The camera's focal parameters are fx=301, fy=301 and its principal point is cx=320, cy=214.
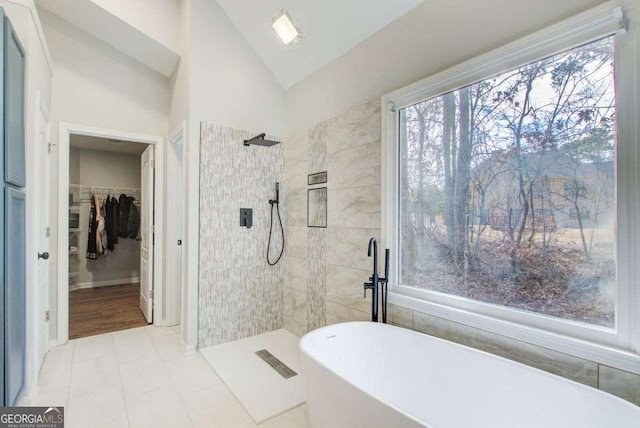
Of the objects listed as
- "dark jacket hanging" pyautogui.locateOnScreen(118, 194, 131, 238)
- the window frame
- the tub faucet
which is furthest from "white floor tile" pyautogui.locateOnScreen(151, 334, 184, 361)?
"dark jacket hanging" pyautogui.locateOnScreen(118, 194, 131, 238)

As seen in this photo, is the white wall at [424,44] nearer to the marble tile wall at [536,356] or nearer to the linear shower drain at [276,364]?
the marble tile wall at [536,356]

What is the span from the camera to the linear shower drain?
92.4 inches

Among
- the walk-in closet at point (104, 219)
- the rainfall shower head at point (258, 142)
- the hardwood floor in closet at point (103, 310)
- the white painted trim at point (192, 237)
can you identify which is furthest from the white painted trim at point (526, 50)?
the walk-in closet at point (104, 219)

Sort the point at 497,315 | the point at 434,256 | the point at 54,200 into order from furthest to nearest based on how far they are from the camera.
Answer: the point at 54,200, the point at 434,256, the point at 497,315

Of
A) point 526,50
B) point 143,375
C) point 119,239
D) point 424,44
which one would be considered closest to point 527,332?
point 526,50

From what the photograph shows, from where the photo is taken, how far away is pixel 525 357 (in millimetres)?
1456

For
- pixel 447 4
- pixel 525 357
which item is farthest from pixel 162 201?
pixel 525 357

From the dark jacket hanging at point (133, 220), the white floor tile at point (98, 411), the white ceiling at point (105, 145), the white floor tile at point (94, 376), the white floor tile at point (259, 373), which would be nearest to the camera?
the white floor tile at point (98, 411)

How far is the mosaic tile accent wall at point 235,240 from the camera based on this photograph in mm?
2752

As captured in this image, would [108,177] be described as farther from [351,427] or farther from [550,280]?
[550,280]

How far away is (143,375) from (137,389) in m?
0.21

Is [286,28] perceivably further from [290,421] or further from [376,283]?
[290,421]

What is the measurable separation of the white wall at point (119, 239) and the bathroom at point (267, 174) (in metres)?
2.59

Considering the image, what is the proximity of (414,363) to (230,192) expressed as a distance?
2113 mm
